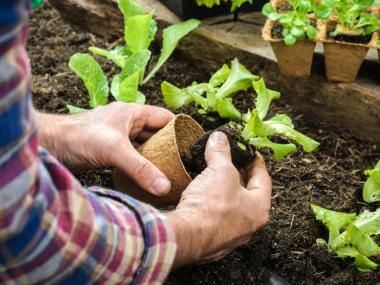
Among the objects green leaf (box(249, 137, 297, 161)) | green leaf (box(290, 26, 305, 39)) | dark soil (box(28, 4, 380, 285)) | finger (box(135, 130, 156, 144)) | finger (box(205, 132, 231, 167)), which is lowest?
dark soil (box(28, 4, 380, 285))

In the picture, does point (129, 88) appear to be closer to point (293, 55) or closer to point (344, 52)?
point (293, 55)

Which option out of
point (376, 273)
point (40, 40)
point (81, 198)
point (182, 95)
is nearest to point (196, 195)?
point (81, 198)

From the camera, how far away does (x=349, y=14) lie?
1.62 metres

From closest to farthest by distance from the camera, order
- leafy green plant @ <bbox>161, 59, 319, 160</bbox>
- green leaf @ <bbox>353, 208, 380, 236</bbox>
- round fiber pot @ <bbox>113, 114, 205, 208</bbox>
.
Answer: round fiber pot @ <bbox>113, 114, 205, 208</bbox>
green leaf @ <bbox>353, 208, 380, 236</bbox>
leafy green plant @ <bbox>161, 59, 319, 160</bbox>

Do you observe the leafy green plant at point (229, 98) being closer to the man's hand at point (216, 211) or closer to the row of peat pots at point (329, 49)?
the row of peat pots at point (329, 49)

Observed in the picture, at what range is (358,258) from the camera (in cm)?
131

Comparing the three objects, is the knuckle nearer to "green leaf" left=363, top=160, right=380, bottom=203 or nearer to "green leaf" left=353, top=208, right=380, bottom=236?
"green leaf" left=353, top=208, right=380, bottom=236

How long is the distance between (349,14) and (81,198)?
113cm

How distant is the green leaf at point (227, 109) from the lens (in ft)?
5.37

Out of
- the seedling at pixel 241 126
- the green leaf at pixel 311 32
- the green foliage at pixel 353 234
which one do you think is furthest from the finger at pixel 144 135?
the green leaf at pixel 311 32

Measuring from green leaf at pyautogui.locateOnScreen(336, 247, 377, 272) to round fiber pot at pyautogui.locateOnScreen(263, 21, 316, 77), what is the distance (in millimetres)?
654

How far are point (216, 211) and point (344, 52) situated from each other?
824 mm

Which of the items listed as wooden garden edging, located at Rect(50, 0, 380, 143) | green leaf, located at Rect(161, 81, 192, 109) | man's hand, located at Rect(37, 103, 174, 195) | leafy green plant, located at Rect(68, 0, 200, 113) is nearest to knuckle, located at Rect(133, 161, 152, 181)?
man's hand, located at Rect(37, 103, 174, 195)

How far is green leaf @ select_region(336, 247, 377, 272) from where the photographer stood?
1298 mm
